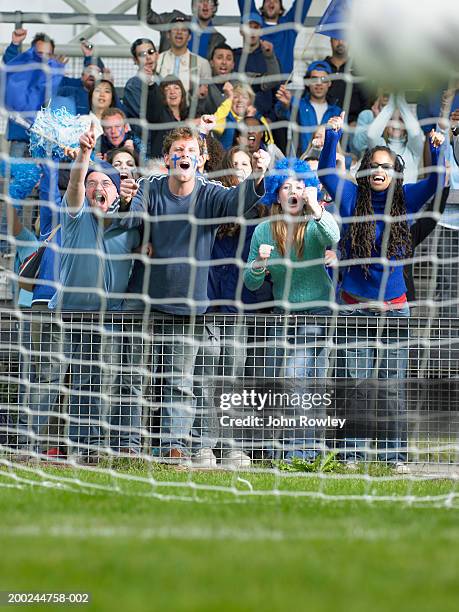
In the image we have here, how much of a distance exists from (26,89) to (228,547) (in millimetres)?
5457

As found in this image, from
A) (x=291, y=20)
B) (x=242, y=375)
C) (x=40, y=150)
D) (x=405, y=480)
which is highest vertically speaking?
(x=291, y=20)

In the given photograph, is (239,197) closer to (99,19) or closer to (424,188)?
(424,188)

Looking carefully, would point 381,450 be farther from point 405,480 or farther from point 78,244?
point 78,244

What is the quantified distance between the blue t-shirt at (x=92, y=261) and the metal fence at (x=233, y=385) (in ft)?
0.64

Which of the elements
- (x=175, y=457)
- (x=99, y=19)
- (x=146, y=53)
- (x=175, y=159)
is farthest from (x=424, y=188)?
(x=99, y=19)

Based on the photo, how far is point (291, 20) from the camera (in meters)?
10.1

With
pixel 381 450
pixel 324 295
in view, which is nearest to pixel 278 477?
pixel 381 450

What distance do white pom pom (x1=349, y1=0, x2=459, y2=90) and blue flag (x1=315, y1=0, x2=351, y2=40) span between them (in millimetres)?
706

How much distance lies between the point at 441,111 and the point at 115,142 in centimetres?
245

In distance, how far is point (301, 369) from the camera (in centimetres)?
739

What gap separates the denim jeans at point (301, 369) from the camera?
726 cm

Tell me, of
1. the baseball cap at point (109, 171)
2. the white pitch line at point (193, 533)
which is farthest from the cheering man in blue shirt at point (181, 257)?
the white pitch line at point (193, 533)

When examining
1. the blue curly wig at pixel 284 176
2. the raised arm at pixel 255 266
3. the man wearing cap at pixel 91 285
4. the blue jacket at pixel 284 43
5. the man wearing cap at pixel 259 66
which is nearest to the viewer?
the man wearing cap at pixel 91 285

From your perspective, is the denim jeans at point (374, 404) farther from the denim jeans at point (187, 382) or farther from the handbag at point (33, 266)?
the handbag at point (33, 266)
